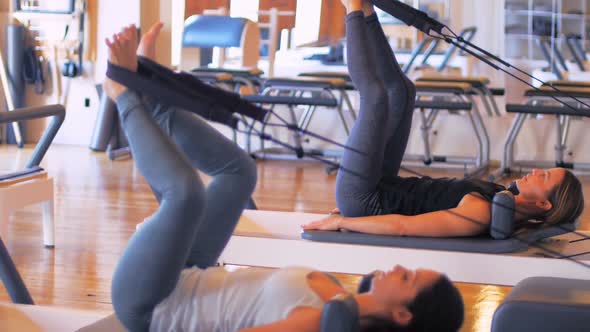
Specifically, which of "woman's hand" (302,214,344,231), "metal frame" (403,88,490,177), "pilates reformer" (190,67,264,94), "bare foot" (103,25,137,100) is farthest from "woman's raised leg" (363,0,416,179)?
"pilates reformer" (190,67,264,94)

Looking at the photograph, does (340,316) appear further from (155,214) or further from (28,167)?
(28,167)

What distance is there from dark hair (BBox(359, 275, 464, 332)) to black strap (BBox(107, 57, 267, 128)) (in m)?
0.41

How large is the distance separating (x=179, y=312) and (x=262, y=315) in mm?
174

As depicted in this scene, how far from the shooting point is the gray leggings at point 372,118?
2707 mm

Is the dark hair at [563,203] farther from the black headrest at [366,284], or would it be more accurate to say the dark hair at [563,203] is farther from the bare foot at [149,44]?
the bare foot at [149,44]

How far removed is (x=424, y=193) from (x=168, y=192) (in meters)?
1.32

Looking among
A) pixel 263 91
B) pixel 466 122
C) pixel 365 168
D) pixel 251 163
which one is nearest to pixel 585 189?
pixel 466 122

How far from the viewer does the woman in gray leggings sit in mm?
1477

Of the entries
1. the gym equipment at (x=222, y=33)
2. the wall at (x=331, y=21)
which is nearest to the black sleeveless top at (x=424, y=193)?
the gym equipment at (x=222, y=33)

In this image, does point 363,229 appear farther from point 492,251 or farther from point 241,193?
point 241,193

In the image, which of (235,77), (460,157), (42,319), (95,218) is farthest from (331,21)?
(42,319)

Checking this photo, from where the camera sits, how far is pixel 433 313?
146 cm

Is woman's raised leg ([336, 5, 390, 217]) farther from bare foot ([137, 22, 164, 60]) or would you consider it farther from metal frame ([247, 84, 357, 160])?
metal frame ([247, 84, 357, 160])

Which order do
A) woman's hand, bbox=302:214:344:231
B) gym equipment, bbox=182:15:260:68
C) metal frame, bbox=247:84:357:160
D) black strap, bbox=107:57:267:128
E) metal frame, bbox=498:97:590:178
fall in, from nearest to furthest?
black strap, bbox=107:57:267:128 < woman's hand, bbox=302:214:344:231 < metal frame, bbox=498:97:590:178 < metal frame, bbox=247:84:357:160 < gym equipment, bbox=182:15:260:68
